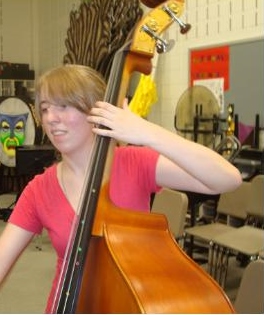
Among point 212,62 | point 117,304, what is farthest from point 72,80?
point 212,62

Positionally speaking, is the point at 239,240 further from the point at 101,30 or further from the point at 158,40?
the point at 101,30

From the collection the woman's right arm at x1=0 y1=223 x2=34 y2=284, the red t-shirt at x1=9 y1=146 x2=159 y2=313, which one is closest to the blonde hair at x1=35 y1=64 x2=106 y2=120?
the red t-shirt at x1=9 y1=146 x2=159 y2=313

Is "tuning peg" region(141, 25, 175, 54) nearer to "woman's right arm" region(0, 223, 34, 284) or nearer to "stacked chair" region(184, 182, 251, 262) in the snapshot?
"woman's right arm" region(0, 223, 34, 284)

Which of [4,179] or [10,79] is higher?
[10,79]

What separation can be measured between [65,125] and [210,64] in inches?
131

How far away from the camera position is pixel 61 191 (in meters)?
1.21

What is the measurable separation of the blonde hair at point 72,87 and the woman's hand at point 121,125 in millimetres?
178

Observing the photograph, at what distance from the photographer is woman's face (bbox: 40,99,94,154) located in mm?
1100

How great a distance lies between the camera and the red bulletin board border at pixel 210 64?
4070 millimetres

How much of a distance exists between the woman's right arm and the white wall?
124 centimetres

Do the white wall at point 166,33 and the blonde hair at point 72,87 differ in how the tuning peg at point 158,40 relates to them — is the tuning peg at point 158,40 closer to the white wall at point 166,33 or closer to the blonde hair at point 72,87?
the blonde hair at point 72,87

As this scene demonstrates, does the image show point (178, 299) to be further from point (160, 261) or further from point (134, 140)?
point (134, 140)

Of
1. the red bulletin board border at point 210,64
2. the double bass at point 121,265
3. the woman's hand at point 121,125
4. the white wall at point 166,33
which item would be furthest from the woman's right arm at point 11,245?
the red bulletin board border at point 210,64

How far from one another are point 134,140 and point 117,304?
0.34 meters
